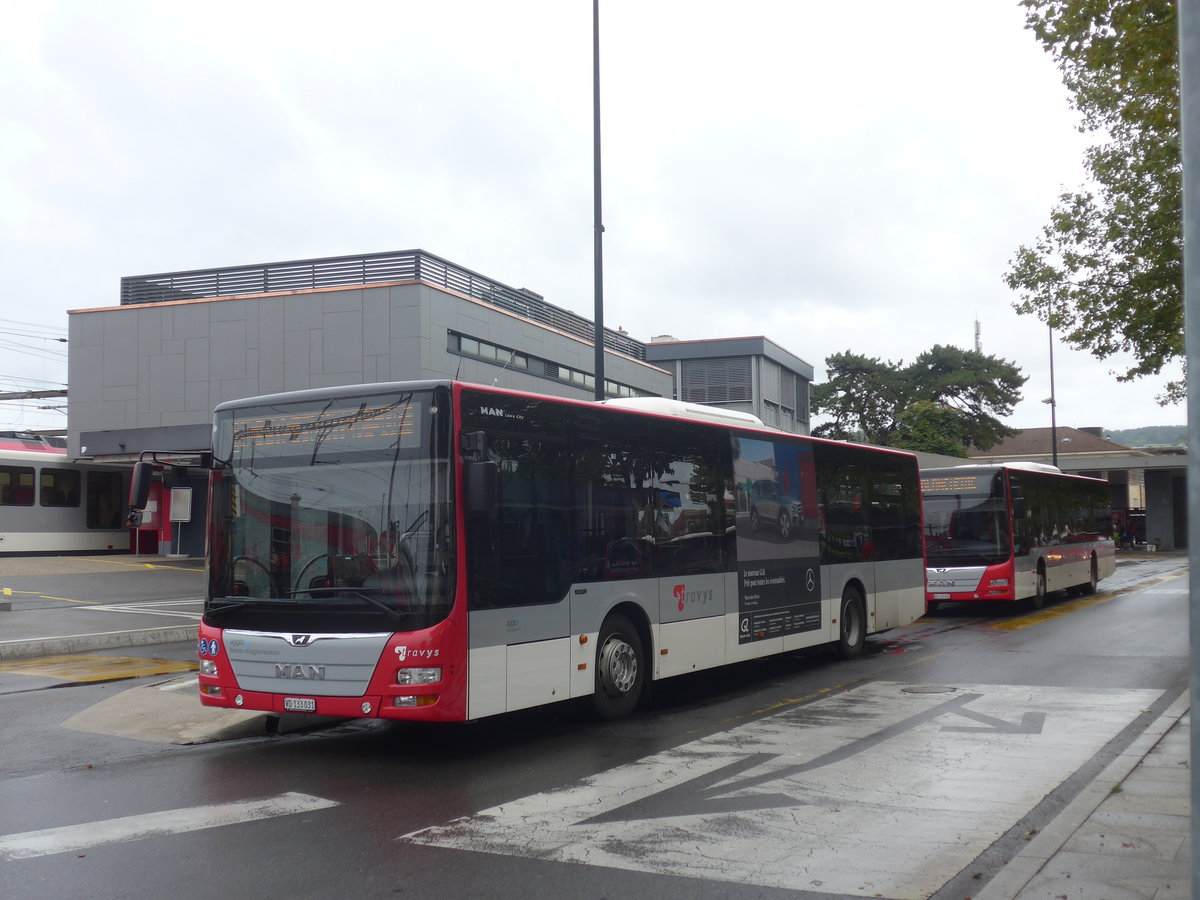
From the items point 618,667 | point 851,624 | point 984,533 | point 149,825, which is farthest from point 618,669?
point 984,533

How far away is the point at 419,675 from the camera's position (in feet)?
26.5

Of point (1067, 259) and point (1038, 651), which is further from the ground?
→ point (1067, 259)

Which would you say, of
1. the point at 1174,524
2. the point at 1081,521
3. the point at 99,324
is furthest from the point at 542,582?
the point at 1174,524

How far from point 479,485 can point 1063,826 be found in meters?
4.35

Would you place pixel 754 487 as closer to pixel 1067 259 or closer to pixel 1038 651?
pixel 1038 651

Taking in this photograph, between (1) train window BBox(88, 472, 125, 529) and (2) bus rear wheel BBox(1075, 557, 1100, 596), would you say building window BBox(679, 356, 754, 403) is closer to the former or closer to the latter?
(1) train window BBox(88, 472, 125, 529)

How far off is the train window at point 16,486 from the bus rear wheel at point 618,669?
1219 inches

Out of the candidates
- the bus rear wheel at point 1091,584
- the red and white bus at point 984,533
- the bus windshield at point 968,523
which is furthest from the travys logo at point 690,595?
the bus rear wheel at point 1091,584

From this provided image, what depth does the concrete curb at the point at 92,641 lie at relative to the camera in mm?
14855

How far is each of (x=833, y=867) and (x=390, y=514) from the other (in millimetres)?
4133

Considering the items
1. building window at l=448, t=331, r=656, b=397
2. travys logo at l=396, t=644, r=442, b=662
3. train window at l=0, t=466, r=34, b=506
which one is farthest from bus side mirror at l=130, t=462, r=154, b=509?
train window at l=0, t=466, r=34, b=506

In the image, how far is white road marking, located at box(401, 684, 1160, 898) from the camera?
575cm

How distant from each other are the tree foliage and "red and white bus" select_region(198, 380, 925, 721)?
5513 centimetres

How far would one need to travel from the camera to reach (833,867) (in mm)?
5664
